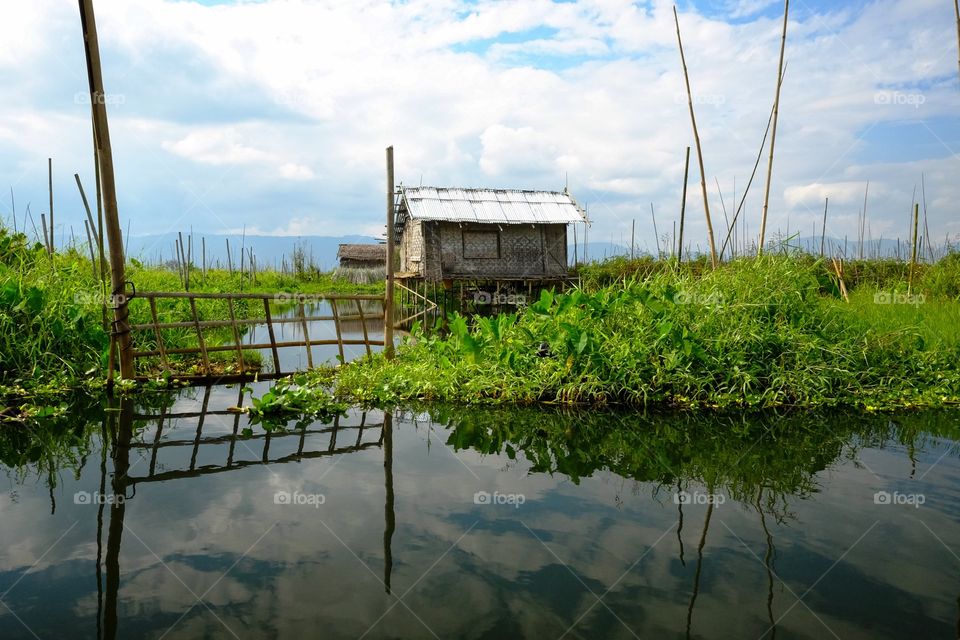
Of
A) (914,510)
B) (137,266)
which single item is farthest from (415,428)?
(137,266)

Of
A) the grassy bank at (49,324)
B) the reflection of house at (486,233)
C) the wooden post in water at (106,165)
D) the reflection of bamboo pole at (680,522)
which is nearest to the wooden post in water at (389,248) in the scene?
the grassy bank at (49,324)

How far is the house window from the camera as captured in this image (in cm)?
1845

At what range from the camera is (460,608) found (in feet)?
9.58

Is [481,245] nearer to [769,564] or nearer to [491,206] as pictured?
[491,206]

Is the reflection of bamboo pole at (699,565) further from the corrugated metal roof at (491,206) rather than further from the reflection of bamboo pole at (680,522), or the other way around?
the corrugated metal roof at (491,206)

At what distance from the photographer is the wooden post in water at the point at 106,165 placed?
20.8ft

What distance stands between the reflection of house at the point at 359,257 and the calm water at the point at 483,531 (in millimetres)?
27099

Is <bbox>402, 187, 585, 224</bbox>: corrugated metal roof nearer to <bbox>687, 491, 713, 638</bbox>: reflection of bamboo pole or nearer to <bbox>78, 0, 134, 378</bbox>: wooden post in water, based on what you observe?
<bbox>78, 0, 134, 378</bbox>: wooden post in water

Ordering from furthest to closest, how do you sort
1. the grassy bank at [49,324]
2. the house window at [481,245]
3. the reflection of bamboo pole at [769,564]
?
the house window at [481,245], the grassy bank at [49,324], the reflection of bamboo pole at [769,564]

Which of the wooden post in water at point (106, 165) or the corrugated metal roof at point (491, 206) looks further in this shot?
the corrugated metal roof at point (491, 206)

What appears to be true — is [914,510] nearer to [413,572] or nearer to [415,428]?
[413,572]

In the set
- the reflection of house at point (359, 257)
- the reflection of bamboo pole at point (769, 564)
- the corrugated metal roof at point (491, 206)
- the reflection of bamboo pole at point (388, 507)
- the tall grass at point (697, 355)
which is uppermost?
the corrugated metal roof at point (491, 206)

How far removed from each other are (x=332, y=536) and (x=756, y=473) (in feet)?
Result: 9.81

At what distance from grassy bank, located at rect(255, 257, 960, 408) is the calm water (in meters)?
0.82
